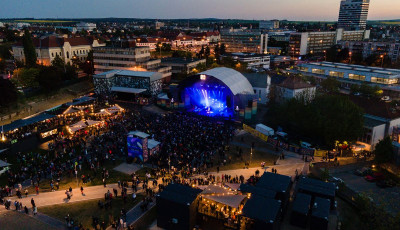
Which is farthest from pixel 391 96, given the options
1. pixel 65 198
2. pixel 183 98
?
pixel 65 198

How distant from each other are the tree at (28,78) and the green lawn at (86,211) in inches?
1390

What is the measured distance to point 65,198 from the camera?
2033 cm

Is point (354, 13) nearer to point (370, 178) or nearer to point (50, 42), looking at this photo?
point (50, 42)

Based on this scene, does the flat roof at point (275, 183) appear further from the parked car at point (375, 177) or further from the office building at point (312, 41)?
the office building at point (312, 41)

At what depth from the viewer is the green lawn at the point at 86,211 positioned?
1806 centimetres

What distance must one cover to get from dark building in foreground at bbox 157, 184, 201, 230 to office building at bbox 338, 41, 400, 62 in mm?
87309

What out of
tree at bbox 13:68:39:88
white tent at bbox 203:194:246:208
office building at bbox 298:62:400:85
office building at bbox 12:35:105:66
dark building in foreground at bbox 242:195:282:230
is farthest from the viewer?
office building at bbox 12:35:105:66

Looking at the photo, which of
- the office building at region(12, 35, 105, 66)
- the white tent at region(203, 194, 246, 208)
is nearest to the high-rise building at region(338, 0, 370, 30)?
the office building at region(12, 35, 105, 66)

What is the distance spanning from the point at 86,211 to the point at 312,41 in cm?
11261

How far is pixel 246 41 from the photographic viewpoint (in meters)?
112

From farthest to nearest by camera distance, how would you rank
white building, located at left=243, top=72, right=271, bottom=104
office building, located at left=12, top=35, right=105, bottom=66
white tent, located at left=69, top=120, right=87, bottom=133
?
1. office building, located at left=12, top=35, right=105, bottom=66
2. white building, located at left=243, top=72, right=271, bottom=104
3. white tent, located at left=69, top=120, right=87, bottom=133

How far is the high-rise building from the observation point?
165 m

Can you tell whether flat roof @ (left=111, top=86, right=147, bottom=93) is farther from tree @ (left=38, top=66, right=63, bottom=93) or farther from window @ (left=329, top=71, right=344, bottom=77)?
window @ (left=329, top=71, right=344, bottom=77)

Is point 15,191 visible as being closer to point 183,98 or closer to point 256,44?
point 183,98
